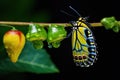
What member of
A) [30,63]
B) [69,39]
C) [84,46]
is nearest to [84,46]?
[84,46]

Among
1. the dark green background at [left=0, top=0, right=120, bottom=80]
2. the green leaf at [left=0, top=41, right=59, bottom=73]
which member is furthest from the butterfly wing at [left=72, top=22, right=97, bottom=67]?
the dark green background at [left=0, top=0, right=120, bottom=80]

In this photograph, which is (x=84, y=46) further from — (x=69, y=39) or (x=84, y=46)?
(x=69, y=39)

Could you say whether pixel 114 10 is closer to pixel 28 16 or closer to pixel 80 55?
pixel 28 16

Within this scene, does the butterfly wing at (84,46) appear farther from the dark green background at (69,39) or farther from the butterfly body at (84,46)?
the dark green background at (69,39)

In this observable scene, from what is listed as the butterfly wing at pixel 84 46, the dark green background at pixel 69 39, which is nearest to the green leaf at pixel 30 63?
the dark green background at pixel 69 39

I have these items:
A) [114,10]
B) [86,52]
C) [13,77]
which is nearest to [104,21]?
[86,52]

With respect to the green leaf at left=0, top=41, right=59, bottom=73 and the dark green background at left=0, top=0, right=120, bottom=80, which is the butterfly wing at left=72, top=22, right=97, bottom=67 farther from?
the dark green background at left=0, top=0, right=120, bottom=80
